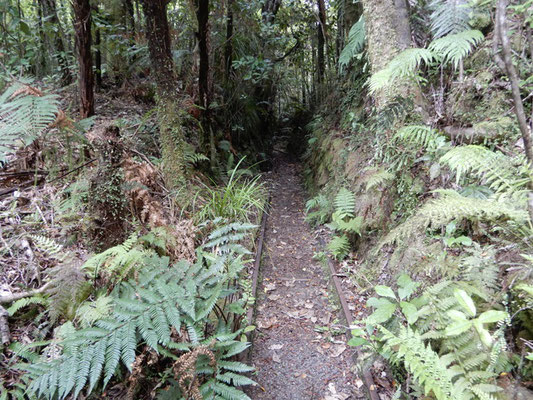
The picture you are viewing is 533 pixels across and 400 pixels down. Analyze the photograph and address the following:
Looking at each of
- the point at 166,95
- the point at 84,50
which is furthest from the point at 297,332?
the point at 84,50

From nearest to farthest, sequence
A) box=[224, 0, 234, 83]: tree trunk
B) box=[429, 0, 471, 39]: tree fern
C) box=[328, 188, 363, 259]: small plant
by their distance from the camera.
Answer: box=[429, 0, 471, 39]: tree fern < box=[328, 188, 363, 259]: small plant < box=[224, 0, 234, 83]: tree trunk

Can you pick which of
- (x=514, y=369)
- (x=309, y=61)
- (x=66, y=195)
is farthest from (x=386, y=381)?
(x=309, y=61)

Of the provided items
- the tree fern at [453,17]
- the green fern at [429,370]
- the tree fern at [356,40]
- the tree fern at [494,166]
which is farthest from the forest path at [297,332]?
the tree fern at [356,40]

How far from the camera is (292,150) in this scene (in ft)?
36.6

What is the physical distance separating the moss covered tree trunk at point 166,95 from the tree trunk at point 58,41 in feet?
9.44

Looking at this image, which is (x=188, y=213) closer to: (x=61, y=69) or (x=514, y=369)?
(x=514, y=369)

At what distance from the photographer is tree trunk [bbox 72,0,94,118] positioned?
4289 millimetres

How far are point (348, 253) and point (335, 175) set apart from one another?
2.01 m

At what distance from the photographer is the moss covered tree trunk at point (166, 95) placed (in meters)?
3.94

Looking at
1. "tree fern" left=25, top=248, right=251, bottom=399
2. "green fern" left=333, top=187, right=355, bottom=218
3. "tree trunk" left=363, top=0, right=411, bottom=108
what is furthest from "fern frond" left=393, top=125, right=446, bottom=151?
"tree fern" left=25, top=248, right=251, bottom=399

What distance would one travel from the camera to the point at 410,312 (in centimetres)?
229

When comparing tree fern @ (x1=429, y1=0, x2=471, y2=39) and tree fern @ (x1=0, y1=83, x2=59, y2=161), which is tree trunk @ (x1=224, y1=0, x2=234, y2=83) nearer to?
tree fern @ (x1=429, y1=0, x2=471, y2=39)

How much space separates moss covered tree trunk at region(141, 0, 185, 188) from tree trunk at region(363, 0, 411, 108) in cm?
285

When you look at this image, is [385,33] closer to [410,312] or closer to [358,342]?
[410,312]
